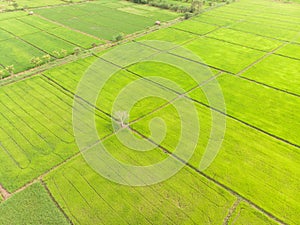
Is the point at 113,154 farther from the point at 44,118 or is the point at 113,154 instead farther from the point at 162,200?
the point at 44,118

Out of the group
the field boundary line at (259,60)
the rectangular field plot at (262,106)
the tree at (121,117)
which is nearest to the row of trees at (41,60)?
the tree at (121,117)

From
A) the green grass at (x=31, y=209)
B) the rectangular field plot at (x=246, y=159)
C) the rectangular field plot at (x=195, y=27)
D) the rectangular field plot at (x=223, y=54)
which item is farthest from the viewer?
the rectangular field plot at (x=195, y=27)

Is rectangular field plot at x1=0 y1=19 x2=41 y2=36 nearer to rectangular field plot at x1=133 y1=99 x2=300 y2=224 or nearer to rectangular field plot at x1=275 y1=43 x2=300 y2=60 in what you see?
rectangular field plot at x1=133 y1=99 x2=300 y2=224

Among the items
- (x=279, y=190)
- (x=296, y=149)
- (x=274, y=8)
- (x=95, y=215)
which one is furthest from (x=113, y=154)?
(x=274, y=8)

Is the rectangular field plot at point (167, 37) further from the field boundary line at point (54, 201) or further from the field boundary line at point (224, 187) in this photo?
the field boundary line at point (54, 201)

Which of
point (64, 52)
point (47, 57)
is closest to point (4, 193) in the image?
point (47, 57)

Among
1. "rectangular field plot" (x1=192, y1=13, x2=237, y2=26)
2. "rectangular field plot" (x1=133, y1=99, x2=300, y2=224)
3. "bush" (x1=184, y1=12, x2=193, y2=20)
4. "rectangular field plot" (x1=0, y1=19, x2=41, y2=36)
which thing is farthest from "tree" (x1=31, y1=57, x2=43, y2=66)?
"rectangular field plot" (x1=192, y1=13, x2=237, y2=26)

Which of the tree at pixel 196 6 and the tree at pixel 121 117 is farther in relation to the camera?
the tree at pixel 196 6
